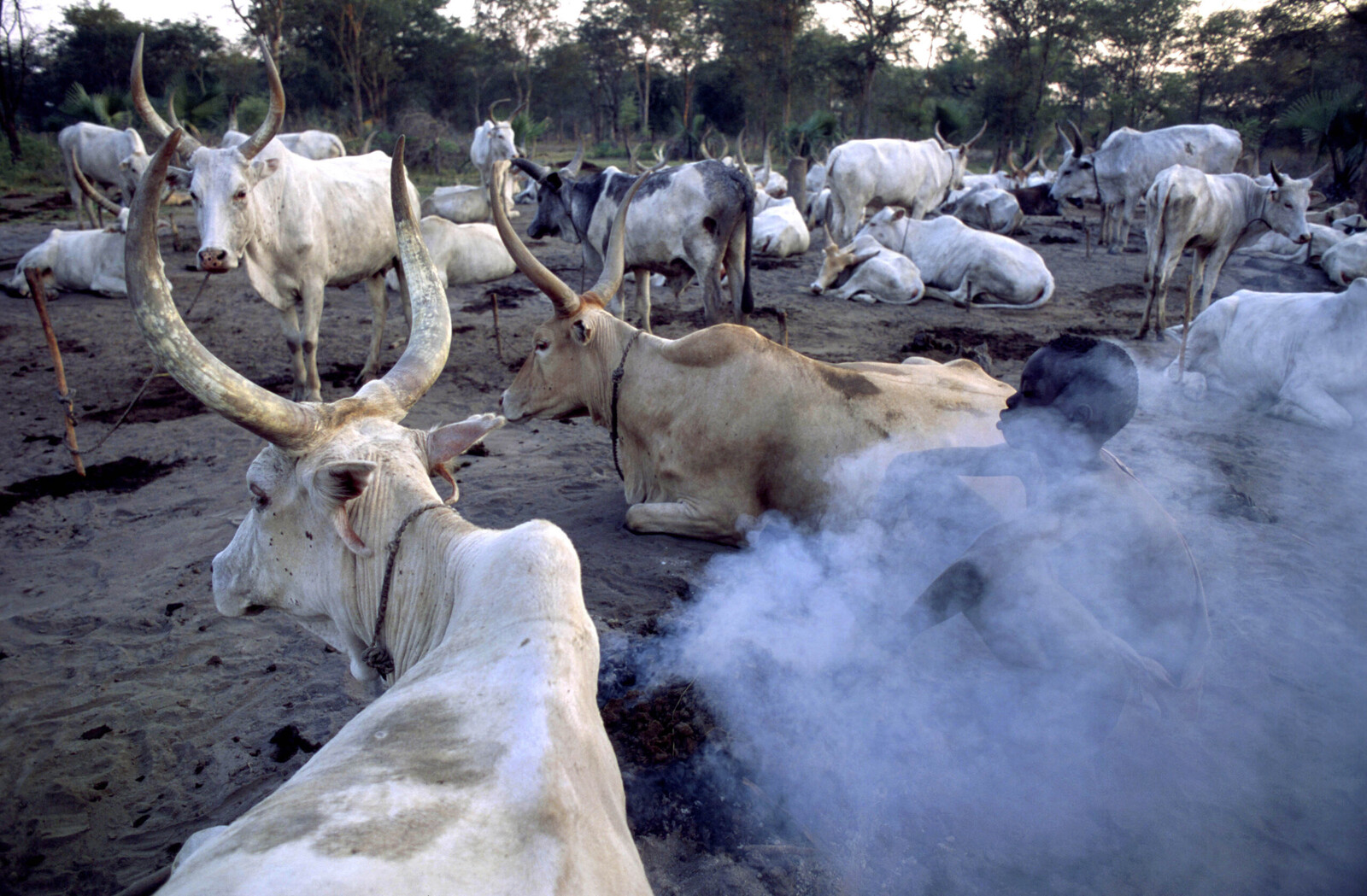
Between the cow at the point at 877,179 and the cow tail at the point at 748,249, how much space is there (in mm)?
5093

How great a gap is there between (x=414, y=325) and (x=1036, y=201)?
19.8 m

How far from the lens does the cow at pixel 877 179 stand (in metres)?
12.2

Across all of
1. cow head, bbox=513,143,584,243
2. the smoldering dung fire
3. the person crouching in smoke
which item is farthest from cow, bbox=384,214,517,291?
the person crouching in smoke

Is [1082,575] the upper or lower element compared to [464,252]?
lower

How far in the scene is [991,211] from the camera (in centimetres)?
1645

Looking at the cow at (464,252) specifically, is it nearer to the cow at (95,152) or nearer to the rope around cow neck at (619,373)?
the rope around cow neck at (619,373)

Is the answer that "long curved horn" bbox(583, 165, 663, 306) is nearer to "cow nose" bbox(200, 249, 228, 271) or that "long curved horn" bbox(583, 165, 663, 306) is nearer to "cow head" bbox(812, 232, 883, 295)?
"cow nose" bbox(200, 249, 228, 271)

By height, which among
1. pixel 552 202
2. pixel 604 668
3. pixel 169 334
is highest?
pixel 552 202

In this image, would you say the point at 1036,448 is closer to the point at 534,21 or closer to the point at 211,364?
the point at 211,364

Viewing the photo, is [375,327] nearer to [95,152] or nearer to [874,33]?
[95,152]

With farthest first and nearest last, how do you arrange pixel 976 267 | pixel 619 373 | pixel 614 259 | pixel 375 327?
1. pixel 976 267
2. pixel 375 327
3. pixel 614 259
4. pixel 619 373

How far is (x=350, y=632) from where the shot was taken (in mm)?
2156

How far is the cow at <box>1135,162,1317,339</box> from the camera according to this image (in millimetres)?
8336

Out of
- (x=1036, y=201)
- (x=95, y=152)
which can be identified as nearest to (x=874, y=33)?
(x=1036, y=201)
